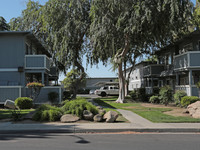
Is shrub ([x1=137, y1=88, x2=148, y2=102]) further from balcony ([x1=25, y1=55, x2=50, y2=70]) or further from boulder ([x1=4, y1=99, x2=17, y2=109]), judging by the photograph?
boulder ([x1=4, y1=99, x2=17, y2=109])

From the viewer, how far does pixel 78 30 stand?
78.4ft

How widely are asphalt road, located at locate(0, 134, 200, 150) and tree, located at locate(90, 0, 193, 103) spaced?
496 inches

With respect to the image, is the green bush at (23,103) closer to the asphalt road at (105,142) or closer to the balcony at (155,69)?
the asphalt road at (105,142)

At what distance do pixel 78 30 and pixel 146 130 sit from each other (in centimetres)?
1670

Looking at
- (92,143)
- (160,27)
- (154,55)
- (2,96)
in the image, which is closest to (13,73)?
(2,96)

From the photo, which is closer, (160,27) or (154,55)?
(160,27)

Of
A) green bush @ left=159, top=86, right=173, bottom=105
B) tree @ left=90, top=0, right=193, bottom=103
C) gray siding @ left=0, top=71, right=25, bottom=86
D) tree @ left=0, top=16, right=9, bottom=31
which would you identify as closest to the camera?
green bush @ left=159, top=86, right=173, bottom=105

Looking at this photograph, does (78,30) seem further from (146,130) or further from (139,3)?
(146,130)

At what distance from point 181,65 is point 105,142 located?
16.4m

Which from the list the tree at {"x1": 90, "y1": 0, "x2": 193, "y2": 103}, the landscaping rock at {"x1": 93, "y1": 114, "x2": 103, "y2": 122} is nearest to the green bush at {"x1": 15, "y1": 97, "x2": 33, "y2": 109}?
the landscaping rock at {"x1": 93, "y1": 114, "x2": 103, "y2": 122}

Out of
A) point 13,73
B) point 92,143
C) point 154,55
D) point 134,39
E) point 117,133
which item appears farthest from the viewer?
point 154,55

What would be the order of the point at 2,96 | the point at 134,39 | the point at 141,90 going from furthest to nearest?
the point at 141,90 < the point at 134,39 < the point at 2,96

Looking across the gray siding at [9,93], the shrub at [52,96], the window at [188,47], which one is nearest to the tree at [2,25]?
the gray siding at [9,93]

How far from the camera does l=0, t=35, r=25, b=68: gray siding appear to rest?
19625 mm
